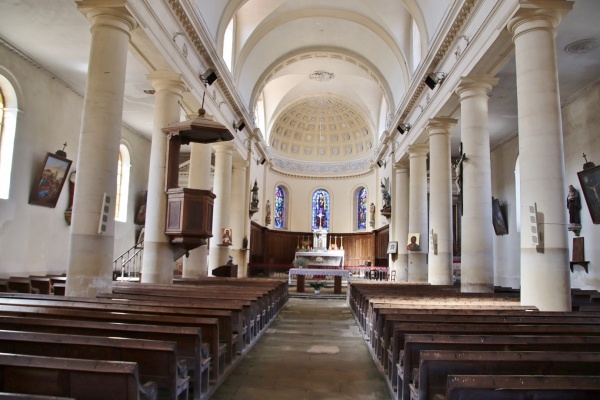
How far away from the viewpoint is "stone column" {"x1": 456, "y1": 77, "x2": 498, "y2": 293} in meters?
10.1

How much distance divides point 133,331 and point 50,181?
1102 cm

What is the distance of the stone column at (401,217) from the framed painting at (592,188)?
7456mm

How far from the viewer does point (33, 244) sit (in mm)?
12312

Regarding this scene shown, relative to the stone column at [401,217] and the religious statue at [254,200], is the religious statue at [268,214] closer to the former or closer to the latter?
the religious statue at [254,200]

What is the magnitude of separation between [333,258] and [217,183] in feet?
29.7

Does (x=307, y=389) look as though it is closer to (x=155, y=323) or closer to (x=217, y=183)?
(x=155, y=323)

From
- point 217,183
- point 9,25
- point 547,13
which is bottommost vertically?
point 217,183

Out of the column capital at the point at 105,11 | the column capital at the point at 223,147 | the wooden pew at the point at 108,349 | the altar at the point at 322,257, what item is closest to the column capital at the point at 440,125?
the column capital at the point at 223,147

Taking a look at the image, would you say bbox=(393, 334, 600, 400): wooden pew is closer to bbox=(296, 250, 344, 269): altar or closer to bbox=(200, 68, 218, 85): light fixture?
bbox=(200, 68, 218, 85): light fixture

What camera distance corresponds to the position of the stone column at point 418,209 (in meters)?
16.2

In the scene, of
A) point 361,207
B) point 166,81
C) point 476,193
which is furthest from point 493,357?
point 361,207

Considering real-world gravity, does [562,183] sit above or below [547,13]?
below

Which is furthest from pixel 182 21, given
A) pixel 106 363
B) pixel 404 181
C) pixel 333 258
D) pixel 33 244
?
pixel 333 258

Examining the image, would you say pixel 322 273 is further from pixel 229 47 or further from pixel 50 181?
pixel 229 47
